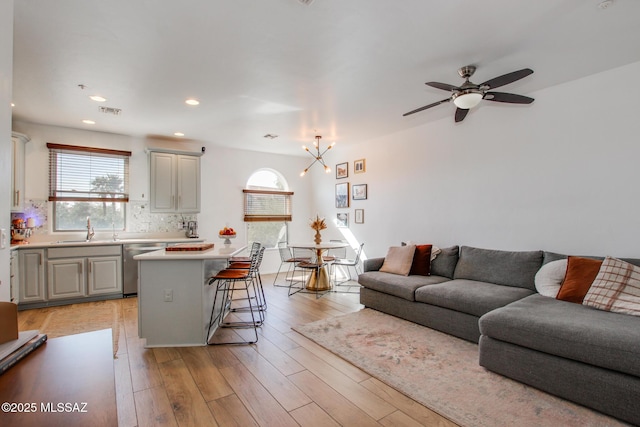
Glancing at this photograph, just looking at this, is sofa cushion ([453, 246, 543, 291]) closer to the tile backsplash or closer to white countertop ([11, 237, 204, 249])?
white countertop ([11, 237, 204, 249])

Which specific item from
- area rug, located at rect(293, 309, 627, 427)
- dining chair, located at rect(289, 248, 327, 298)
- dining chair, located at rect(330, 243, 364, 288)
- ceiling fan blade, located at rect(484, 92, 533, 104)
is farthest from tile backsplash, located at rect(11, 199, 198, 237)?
ceiling fan blade, located at rect(484, 92, 533, 104)

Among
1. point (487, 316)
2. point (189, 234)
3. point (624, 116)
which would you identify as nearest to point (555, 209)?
point (624, 116)

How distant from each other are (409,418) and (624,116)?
11.1 ft

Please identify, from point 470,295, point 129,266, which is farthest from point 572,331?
point 129,266

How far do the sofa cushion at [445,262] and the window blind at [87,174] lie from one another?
4989 millimetres

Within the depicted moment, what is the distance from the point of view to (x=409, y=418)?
196 cm

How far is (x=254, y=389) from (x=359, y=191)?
4209mm

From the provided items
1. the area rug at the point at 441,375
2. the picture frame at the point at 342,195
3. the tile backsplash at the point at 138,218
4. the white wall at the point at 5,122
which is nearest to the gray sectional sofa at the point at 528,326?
the area rug at the point at 441,375

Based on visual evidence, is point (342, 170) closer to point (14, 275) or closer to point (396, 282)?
point (396, 282)

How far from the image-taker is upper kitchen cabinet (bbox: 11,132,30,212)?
416 cm

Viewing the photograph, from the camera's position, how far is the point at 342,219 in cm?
632

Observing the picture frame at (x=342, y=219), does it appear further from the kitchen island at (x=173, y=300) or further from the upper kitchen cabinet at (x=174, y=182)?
the kitchen island at (x=173, y=300)

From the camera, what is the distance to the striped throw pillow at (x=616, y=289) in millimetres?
2408

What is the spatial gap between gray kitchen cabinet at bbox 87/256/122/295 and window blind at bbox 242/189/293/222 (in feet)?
7.81
